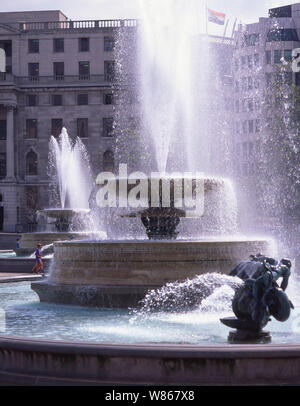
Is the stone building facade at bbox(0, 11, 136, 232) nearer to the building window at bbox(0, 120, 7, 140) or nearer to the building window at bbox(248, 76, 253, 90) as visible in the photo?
the building window at bbox(0, 120, 7, 140)

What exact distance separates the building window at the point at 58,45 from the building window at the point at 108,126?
27.5ft

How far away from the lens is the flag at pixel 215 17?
59.5 metres

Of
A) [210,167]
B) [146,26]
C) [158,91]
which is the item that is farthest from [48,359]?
[210,167]

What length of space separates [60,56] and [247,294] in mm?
67586

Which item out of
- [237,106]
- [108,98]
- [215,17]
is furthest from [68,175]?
[237,106]

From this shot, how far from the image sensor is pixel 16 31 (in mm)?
74312

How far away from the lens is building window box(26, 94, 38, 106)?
2889 inches

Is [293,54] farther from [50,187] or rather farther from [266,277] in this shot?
[266,277]

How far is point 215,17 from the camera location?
60.3m

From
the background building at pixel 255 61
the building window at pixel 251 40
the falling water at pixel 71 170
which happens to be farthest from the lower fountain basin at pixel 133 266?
the building window at pixel 251 40

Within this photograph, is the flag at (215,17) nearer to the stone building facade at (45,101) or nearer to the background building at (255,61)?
the stone building facade at (45,101)

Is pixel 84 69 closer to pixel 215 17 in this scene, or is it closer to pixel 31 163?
pixel 31 163

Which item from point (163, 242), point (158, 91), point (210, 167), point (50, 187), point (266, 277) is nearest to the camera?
point (266, 277)

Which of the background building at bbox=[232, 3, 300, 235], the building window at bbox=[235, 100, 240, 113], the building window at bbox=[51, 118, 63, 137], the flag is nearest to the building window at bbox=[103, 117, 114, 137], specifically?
the building window at bbox=[51, 118, 63, 137]
